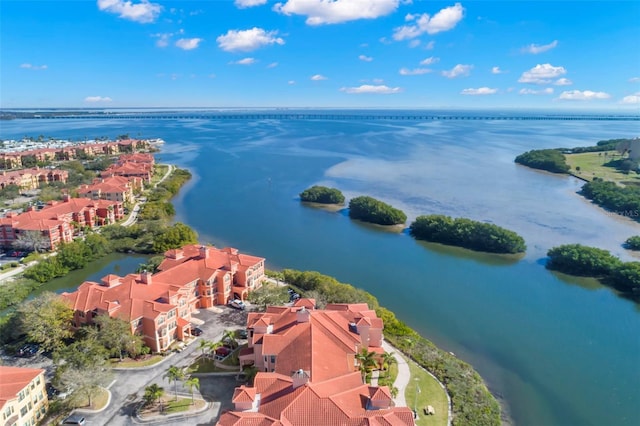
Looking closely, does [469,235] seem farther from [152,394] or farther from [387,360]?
[152,394]

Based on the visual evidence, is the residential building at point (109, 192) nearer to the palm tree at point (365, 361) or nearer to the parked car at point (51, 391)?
the parked car at point (51, 391)

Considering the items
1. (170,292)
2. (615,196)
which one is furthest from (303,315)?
(615,196)

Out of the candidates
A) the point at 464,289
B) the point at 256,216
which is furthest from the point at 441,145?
the point at 464,289

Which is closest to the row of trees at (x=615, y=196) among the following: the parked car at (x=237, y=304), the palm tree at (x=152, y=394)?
the parked car at (x=237, y=304)

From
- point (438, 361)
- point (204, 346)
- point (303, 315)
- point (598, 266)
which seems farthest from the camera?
point (598, 266)

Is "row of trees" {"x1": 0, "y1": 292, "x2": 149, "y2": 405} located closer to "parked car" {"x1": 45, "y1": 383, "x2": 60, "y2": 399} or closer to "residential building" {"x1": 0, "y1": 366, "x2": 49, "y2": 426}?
"residential building" {"x1": 0, "y1": 366, "x2": 49, "y2": 426}

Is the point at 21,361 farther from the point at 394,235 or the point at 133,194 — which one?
Answer: the point at 133,194
